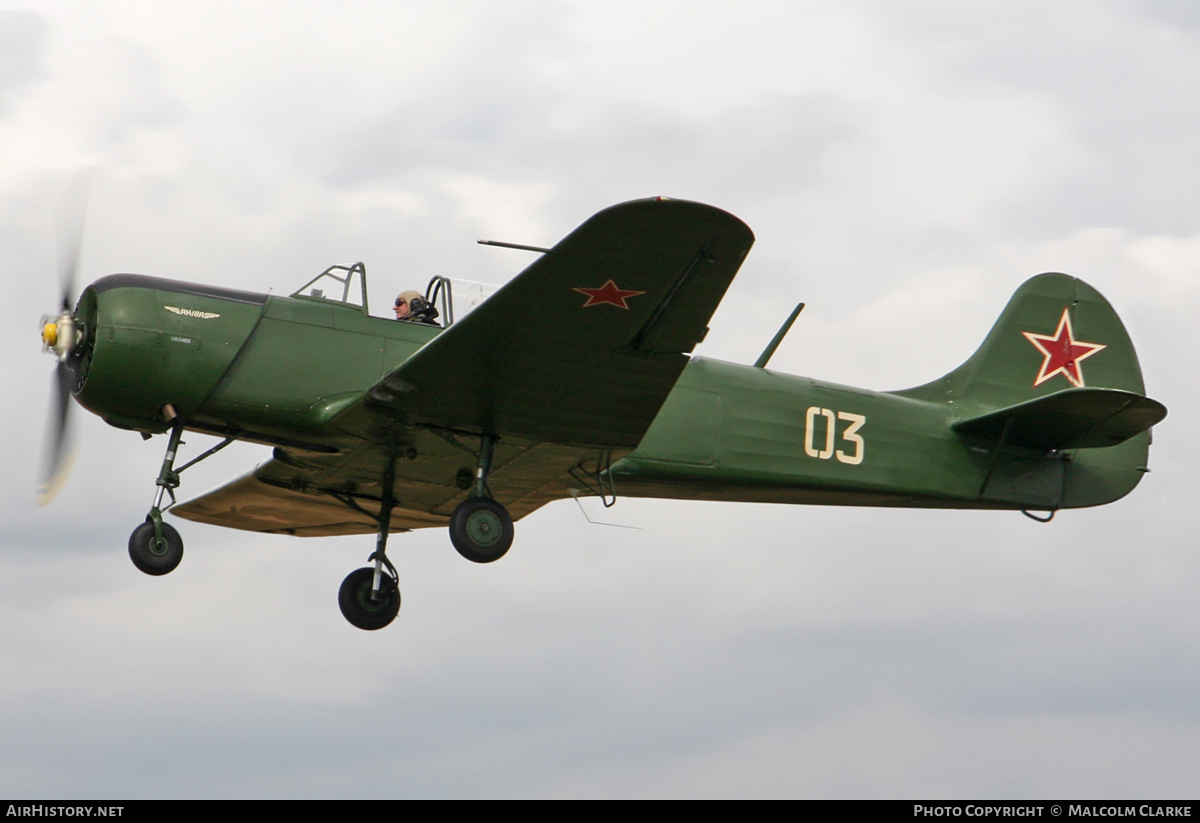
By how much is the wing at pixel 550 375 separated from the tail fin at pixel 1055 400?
3703mm

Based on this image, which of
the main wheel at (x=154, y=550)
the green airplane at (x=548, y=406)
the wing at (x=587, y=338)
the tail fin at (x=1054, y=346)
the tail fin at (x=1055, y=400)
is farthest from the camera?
the tail fin at (x=1054, y=346)

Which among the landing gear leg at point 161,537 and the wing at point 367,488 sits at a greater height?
the wing at point 367,488

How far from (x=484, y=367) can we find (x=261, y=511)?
Result: 13.9 feet

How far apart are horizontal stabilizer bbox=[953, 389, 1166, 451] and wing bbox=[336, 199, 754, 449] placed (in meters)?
3.65

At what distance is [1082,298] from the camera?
14.3 meters

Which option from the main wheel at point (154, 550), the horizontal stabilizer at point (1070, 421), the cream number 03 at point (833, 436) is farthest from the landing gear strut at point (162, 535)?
the horizontal stabilizer at point (1070, 421)

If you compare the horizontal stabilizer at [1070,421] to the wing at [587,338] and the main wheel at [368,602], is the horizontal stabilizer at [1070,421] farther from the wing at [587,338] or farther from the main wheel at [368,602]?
the main wheel at [368,602]

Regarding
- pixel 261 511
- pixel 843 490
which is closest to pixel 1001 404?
pixel 843 490

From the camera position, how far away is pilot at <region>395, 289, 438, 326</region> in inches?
435

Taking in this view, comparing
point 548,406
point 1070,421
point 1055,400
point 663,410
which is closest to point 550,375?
point 548,406

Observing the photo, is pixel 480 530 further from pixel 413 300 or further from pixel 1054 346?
pixel 1054 346

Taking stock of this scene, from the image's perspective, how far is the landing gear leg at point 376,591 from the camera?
12359 mm

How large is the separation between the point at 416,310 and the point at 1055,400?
5.17 metres

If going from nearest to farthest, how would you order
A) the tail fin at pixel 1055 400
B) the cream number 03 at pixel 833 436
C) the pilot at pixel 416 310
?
the pilot at pixel 416 310 → the tail fin at pixel 1055 400 → the cream number 03 at pixel 833 436
